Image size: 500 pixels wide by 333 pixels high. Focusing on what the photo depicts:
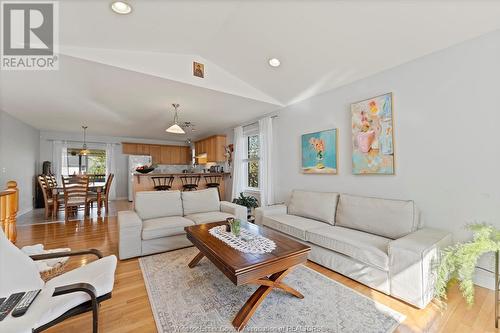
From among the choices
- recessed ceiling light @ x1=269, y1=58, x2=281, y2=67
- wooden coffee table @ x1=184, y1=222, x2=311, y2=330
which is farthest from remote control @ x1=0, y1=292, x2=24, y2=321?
recessed ceiling light @ x1=269, y1=58, x2=281, y2=67

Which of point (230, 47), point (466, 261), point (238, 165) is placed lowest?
point (466, 261)

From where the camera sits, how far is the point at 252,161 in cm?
549

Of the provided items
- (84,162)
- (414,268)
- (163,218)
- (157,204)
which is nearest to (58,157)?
(84,162)

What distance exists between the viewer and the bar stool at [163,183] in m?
4.93

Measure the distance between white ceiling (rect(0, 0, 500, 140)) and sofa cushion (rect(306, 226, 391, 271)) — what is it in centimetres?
218

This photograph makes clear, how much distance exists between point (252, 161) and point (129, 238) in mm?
3367

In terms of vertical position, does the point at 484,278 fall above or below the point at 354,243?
below

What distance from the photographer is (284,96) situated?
3.97 meters

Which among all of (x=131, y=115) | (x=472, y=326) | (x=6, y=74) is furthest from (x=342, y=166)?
(x=6, y=74)

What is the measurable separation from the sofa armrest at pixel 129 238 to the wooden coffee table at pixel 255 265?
1185 millimetres

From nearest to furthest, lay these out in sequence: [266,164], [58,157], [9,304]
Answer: [9,304] → [266,164] → [58,157]

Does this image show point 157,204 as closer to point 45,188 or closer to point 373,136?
point 373,136

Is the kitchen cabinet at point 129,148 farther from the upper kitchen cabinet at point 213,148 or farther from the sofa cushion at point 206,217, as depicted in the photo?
the sofa cushion at point 206,217

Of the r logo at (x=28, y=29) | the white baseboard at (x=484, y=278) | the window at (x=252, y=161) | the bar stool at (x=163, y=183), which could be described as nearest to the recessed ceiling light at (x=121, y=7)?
the r logo at (x=28, y=29)
